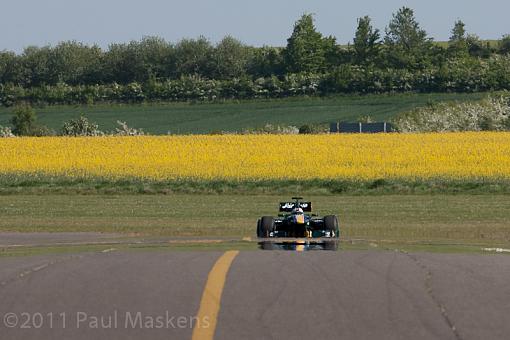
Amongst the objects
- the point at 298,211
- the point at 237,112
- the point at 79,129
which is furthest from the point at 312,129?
the point at 298,211

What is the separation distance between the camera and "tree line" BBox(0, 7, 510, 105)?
125m

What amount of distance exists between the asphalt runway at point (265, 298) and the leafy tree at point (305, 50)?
143 m

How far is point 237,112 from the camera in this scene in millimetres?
115500

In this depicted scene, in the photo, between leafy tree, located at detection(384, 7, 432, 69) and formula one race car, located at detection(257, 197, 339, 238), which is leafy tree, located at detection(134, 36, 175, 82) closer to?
leafy tree, located at detection(384, 7, 432, 69)

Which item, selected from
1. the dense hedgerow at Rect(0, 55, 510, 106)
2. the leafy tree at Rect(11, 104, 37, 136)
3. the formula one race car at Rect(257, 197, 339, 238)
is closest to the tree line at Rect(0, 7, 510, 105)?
the dense hedgerow at Rect(0, 55, 510, 106)

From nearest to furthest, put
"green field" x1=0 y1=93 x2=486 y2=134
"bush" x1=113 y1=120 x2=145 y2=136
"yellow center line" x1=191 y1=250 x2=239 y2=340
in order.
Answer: "yellow center line" x1=191 y1=250 x2=239 y2=340, "bush" x1=113 y1=120 x2=145 y2=136, "green field" x1=0 y1=93 x2=486 y2=134

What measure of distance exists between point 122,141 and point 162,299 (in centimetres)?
5781

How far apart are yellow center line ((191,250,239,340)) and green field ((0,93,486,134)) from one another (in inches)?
3466

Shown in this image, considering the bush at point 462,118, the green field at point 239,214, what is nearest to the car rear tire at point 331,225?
the green field at point 239,214

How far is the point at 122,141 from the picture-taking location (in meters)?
69.3

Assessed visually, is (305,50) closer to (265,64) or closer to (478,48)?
(265,64)

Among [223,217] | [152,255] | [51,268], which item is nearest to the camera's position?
[51,268]

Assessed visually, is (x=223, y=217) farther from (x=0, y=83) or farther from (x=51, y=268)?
(x=0, y=83)

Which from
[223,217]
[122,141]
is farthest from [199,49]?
[223,217]
